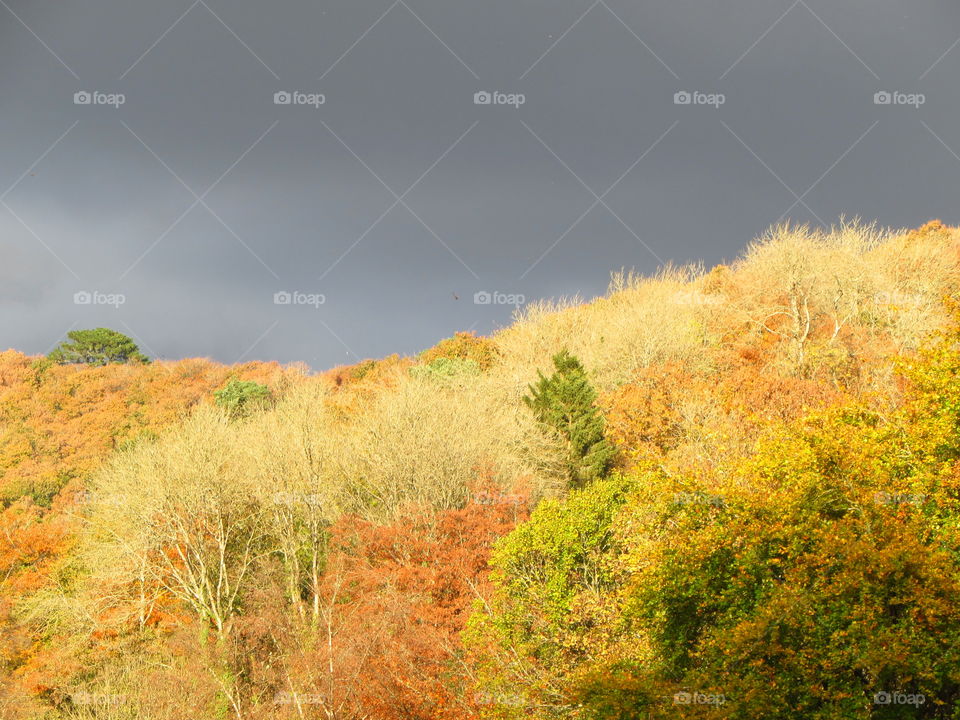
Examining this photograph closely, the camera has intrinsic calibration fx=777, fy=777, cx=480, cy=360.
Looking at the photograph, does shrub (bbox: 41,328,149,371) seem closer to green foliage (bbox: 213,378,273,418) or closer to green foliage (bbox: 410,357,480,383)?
green foliage (bbox: 213,378,273,418)

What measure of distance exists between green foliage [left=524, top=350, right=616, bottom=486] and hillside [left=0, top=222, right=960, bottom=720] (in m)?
0.26

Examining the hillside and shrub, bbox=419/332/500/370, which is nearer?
the hillside

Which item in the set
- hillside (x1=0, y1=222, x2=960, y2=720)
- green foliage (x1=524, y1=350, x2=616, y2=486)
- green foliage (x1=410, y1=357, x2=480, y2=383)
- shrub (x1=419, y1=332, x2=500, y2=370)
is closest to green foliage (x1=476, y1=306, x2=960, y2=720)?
hillside (x1=0, y1=222, x2=960, y2=720)

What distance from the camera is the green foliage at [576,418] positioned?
35.6 meters

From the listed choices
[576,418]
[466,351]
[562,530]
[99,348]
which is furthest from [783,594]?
[99,348]

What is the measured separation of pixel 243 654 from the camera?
3212cm

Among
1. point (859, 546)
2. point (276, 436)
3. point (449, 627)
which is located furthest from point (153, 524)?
point (859, 546)

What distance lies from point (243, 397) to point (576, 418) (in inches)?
1485

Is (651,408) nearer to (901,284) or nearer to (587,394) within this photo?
(587,394)

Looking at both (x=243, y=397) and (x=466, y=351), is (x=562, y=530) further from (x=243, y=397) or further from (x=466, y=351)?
(x=243, y=397)

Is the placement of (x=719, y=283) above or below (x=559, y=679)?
above

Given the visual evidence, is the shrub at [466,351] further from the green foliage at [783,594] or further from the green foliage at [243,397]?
the green foliage at [783,594]

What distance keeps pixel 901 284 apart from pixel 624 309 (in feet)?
55.3

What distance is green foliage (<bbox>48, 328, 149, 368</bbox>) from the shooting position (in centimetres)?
9194
